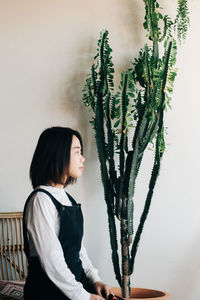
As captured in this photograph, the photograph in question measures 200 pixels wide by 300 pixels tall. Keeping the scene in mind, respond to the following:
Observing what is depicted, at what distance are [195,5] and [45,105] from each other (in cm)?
123

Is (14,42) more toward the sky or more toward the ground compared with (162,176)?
more toward the sky

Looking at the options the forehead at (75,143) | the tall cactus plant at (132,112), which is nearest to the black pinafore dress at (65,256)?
the forehead at (75,143)

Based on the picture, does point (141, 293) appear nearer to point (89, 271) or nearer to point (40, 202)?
point (89, 271)

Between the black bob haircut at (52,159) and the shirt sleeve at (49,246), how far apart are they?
0.41 feet

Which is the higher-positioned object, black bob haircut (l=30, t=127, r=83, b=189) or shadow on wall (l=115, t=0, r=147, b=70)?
shadow on wall (l=115, t=0, r=147, b=70)

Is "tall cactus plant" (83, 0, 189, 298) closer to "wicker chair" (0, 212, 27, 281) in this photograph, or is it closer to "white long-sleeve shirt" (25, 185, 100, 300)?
"wicker chair" (0, 212, 27, 281)

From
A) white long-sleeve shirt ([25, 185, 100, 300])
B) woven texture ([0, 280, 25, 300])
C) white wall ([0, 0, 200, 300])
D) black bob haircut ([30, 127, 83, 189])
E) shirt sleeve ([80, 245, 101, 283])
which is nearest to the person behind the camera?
white long-sleeve shirt ([25, 185, 100, 300])

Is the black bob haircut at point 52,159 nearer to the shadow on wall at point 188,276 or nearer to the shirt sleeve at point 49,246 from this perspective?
Result: the shirt sleeve at point 49,246

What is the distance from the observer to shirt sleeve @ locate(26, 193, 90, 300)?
1.43 metres

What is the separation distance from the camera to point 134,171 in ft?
7.28

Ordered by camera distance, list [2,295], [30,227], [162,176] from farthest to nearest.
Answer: [162,176]
[2,295]
[30,227]

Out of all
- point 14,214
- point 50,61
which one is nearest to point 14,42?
point 50,61

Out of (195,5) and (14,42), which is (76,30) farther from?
(195,5)

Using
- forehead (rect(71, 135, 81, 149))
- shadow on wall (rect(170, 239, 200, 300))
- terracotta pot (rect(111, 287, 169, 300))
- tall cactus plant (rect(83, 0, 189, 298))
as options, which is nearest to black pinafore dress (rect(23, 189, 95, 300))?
forehead (rect(71, 135, 81, 149))
